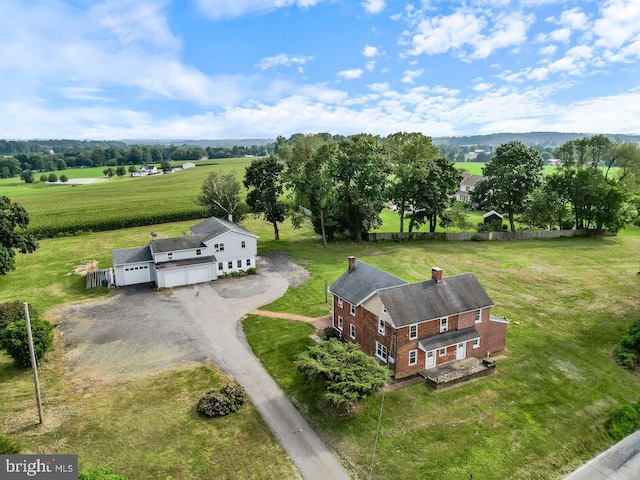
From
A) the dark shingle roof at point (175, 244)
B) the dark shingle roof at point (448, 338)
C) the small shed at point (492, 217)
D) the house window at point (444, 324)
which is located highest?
the dark shingle roof at point (175, 244)

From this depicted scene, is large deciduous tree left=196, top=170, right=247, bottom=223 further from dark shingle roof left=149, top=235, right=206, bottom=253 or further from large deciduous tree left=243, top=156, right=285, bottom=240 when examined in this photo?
dark shingle roof left=149, top=235, right=206, bottom=253

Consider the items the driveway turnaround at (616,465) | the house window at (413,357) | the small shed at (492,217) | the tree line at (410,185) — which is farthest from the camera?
the small shed at (492,217)

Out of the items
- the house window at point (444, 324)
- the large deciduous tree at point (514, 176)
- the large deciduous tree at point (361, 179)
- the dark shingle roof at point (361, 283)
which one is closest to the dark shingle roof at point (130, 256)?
the dark shingle roof at point (361, 283)

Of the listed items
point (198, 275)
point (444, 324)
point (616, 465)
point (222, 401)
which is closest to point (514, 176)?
point (444, 324)

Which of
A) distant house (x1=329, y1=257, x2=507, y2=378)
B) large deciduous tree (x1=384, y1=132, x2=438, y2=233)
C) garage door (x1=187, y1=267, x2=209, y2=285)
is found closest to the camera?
distant house (x1=329, y1=257, x2=507, y2=378)

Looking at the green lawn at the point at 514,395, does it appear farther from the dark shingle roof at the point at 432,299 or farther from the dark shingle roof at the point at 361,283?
the dark shingle roof at the point at 361,283

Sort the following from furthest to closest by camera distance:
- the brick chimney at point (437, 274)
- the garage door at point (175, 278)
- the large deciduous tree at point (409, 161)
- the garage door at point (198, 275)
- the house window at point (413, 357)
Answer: the large deciduous tree at point (409, 161), the garage door at point (198, 275), the garage door at point (175, 278), the brick chimney at point (437, 274), the house window at point (413, 357)

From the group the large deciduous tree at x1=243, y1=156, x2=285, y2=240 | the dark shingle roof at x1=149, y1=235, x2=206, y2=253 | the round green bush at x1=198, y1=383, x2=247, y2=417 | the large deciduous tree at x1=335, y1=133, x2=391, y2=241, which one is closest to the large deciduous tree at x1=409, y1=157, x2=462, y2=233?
the large deciduous tree at x1=335, y1=133, x2=391, y2=241
